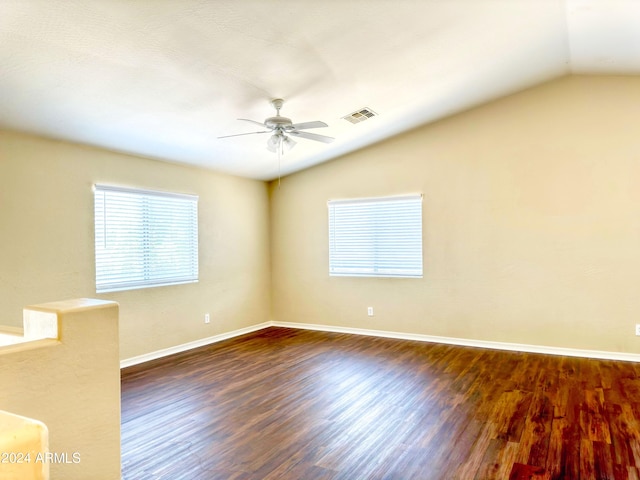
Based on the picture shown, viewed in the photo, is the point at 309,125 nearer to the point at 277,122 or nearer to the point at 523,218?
the point at 277,122

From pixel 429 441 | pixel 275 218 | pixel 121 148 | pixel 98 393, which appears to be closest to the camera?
pixel 98 393

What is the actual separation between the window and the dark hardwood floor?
1039 millimetres

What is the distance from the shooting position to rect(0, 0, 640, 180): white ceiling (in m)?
2.54

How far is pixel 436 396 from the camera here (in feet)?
11.5

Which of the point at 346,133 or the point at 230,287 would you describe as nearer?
the point at 346,133

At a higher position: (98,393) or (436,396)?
(98,393)

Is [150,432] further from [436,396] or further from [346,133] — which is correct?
[346,133]

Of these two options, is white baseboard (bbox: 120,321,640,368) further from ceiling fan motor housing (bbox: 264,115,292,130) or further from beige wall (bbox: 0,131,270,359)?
ceiling fan motor housing (bbox: 264,115,292,130)

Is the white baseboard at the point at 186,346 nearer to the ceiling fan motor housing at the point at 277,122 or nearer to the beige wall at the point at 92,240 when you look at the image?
the beige wall at the point at 92,240

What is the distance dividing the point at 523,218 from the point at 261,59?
3.75m

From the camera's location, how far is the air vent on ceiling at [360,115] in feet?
14.9

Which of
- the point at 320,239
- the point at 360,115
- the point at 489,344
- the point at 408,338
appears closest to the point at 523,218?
the point at 489,344

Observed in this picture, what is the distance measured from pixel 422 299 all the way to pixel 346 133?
2.52m

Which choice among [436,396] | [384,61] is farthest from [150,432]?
[384,61]
